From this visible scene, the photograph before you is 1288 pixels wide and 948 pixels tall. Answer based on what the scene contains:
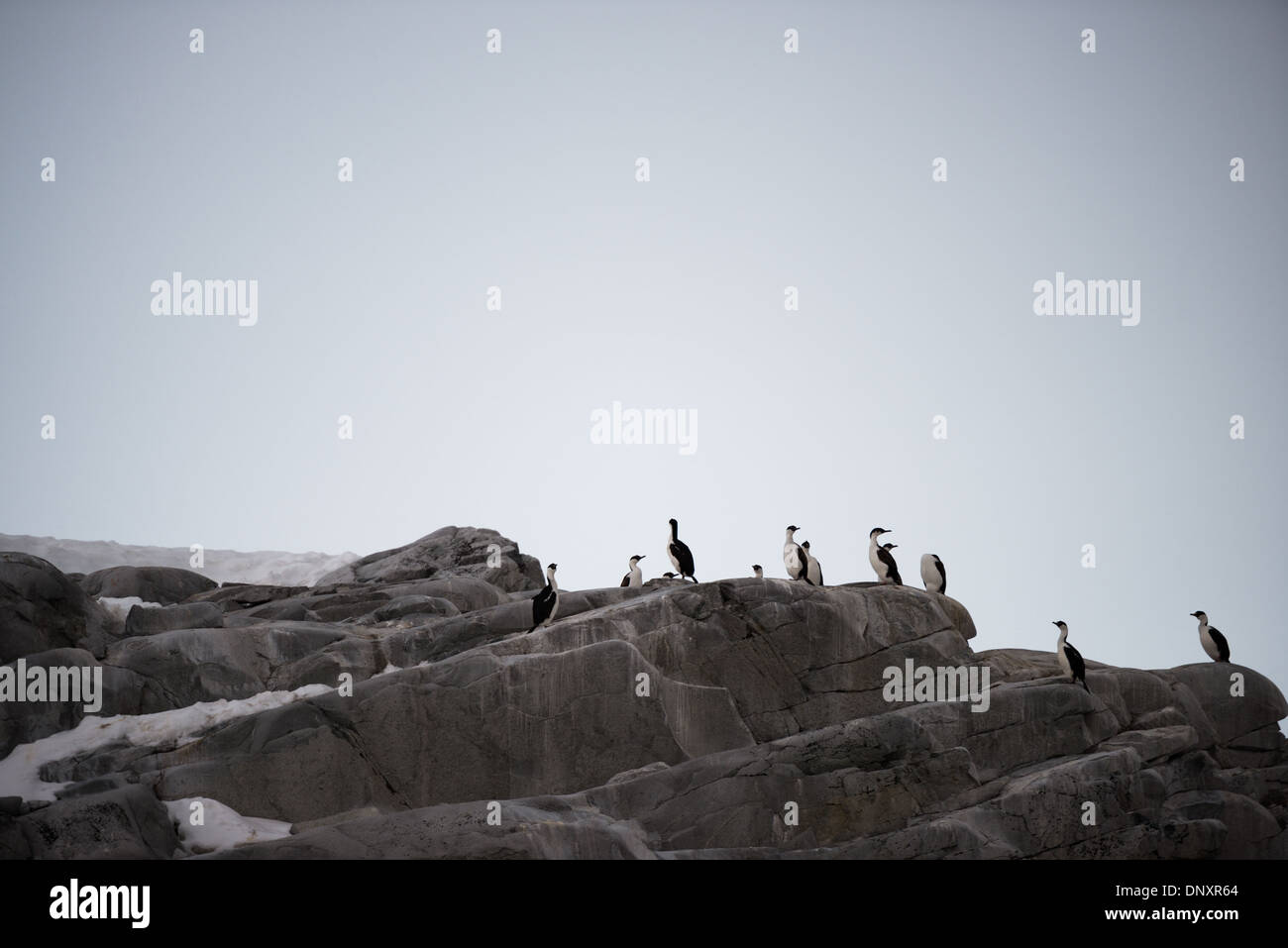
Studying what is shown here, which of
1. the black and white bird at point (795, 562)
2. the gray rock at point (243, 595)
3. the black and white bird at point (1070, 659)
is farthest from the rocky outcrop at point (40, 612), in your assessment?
the black and white bird at point (1070, 659)

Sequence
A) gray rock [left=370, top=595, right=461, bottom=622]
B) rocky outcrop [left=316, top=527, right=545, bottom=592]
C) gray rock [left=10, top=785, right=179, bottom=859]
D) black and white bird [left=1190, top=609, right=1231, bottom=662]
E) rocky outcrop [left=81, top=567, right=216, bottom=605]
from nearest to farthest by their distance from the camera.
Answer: gray rock [left=10, top=785, right=179, bottom=859]
gray rock [left=370, top=595, right=461, bottom=622]
black and white bird [left=1190, top=609, right=1231, bottom=662]
rocky outcrop [left=81, top=567, right=216, bottom=605]
rocky outcrop [left=316, top=527, right=545, bottom=592]

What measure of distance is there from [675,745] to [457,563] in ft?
53.9

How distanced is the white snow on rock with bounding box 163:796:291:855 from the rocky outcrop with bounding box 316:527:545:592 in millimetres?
15535

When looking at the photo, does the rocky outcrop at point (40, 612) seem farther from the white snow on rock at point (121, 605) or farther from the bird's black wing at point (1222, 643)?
the bird's black wing at point (1222, 643)

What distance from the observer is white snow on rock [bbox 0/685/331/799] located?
2314cm

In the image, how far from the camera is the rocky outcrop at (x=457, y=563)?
37969mm

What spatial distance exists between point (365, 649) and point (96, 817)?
836 cm

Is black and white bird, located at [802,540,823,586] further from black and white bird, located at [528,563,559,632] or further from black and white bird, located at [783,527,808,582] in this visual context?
black and white bird, located at [528,563,559,632]

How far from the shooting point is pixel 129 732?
24016mm

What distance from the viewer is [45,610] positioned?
27484 millimetres
